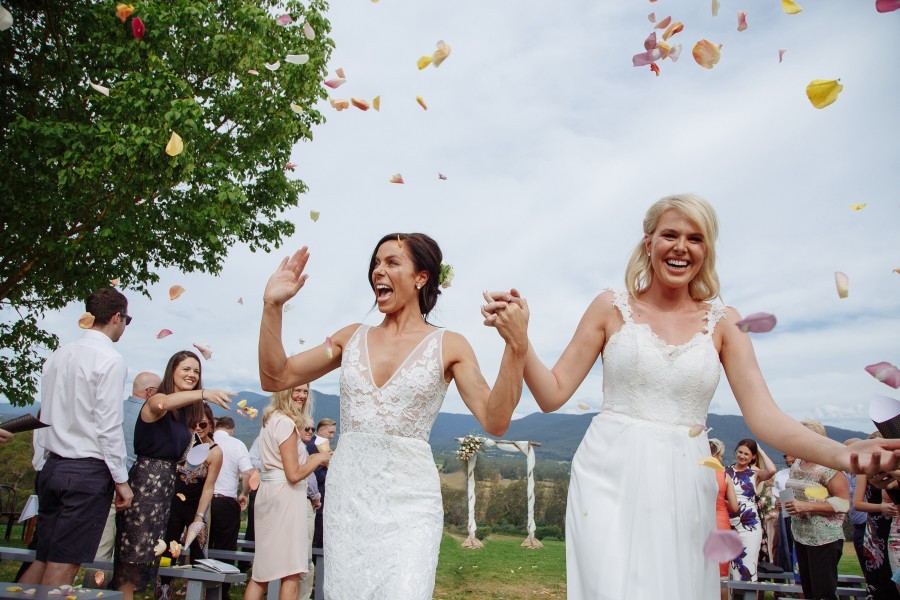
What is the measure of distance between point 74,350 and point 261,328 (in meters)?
2.79

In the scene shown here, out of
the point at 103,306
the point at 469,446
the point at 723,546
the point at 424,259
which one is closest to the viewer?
the point at 723,546

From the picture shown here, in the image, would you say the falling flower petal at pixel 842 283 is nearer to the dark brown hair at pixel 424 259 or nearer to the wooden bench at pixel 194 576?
the dark brown hair at pixel 424 259

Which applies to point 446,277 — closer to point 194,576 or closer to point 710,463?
point 710,463

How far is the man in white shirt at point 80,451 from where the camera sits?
4.82 metres

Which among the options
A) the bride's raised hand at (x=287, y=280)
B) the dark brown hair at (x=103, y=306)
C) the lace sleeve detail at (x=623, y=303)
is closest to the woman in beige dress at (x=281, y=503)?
A: the dark brown hair at (x=103, y=306)

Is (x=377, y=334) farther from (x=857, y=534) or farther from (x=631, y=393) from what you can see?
(x=857, y=534)

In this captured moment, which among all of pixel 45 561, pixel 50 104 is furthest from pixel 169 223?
pixel 45 561

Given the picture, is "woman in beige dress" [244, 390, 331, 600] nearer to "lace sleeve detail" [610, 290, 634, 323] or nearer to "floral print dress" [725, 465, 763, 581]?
"lace sleeve detail" [610, 290, 634, 323]

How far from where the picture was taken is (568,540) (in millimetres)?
2814

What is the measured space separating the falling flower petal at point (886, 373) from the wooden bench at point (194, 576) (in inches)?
179

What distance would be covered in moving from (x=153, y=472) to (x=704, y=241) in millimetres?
4464

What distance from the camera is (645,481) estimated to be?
106 inches

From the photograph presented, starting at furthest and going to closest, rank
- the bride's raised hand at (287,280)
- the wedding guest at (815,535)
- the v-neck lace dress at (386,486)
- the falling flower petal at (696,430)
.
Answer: the wedding guest at (815,535), the bride's raised hand at (287,280), the v-neck lace dress at (386,486), the falling flower petal at (696,430)

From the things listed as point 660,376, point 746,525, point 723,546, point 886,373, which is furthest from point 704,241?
point 746,525
